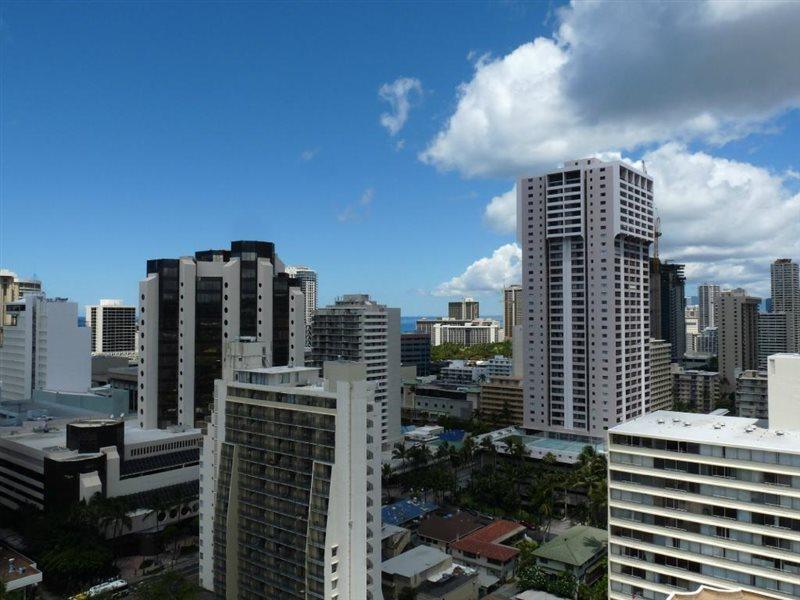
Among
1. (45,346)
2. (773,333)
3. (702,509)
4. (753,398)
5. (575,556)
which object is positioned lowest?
(575,556)

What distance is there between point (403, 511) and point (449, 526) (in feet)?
24.3

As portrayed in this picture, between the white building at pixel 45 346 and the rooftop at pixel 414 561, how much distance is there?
82872mm

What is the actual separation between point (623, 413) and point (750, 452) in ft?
201

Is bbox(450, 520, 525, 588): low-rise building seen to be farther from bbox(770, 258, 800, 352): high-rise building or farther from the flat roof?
bbox(770, 258, 800, 352): high-rise building

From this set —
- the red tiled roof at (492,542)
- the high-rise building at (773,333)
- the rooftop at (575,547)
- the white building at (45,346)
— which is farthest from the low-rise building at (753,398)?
the white building at (45,346)

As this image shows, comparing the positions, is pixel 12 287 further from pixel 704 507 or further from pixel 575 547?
pixel 704 507

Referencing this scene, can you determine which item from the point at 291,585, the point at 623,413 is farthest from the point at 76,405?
the point at 623,413

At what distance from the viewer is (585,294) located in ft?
320

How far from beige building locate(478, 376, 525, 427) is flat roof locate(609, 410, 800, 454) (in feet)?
253

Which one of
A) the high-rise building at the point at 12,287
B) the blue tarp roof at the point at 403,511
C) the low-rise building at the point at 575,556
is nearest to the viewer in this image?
the low-rise building at the point at 575,556

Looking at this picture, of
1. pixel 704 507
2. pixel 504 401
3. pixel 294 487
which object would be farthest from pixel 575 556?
pixel 504 401

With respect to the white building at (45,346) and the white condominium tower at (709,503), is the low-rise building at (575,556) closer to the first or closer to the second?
the white condominium tower at (709,503)

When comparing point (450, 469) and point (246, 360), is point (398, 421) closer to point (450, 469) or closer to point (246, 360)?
point (450, 469)

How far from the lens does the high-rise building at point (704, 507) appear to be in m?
36.5
